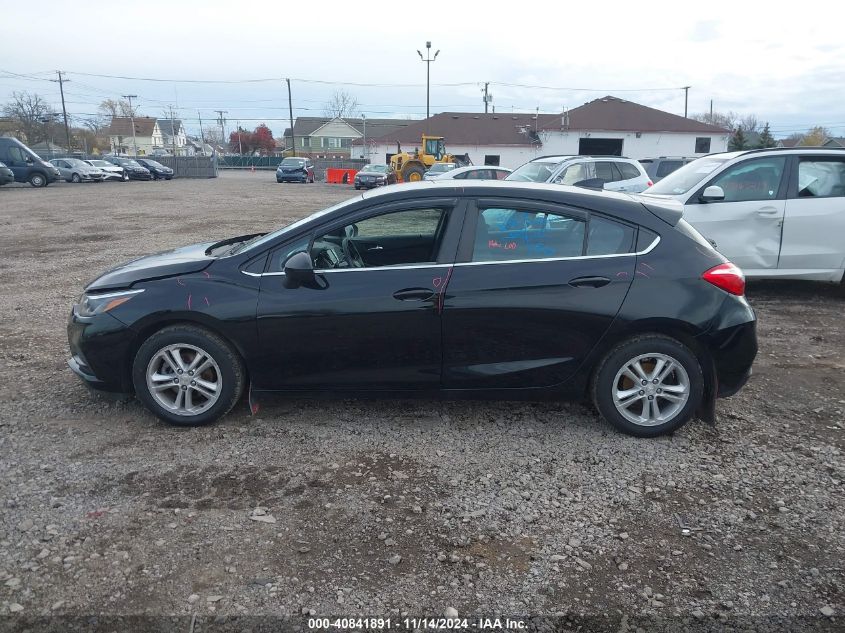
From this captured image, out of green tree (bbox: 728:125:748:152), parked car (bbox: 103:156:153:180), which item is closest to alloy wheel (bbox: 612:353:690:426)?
parked car (bbox: 103:156:153:180)

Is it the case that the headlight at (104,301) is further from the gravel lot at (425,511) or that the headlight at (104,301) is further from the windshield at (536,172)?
the windshield at (536,172)

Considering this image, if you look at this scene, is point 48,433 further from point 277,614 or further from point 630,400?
point 630,400

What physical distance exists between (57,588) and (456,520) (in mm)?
1798

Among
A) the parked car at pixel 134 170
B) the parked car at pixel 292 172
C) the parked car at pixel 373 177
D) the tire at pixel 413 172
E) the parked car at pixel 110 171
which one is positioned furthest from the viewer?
the parked car at pixel 134 170

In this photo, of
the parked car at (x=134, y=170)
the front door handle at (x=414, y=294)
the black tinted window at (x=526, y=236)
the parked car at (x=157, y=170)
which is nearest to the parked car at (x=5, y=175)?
the parked car at (x=134, y=170)

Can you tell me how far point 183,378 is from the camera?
4.20m

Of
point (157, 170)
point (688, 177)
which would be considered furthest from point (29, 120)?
point (688, 177)

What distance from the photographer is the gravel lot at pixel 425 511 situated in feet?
9.00

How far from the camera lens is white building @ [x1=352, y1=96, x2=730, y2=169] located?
165ft

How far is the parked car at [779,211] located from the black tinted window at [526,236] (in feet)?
12.5

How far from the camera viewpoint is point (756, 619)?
104 inches

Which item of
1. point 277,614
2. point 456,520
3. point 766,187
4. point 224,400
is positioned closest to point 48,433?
point 224,400

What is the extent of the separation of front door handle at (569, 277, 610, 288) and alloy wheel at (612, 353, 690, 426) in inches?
20.1

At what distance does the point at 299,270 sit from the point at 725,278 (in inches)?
104
